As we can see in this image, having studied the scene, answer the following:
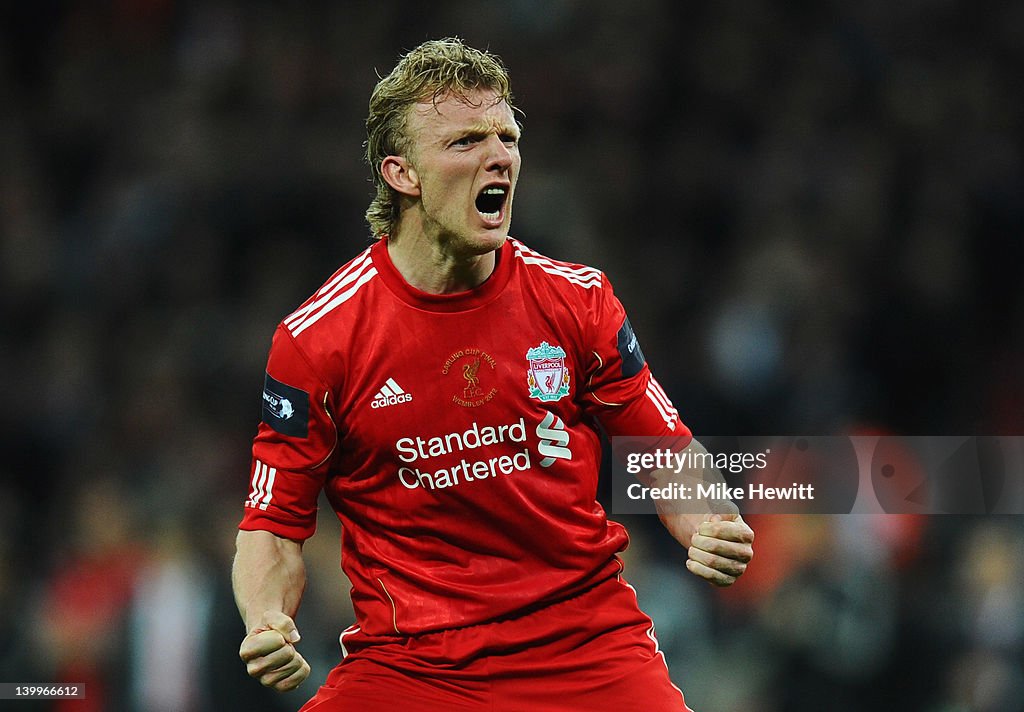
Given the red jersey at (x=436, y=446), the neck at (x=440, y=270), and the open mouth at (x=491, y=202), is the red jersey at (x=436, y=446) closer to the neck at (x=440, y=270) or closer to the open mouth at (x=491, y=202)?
the neck at (x=440, y=270)

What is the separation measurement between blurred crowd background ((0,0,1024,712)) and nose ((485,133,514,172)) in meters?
3.02

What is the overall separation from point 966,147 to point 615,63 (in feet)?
7.43

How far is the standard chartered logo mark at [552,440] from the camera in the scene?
3592mm

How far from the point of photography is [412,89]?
3.67 meters

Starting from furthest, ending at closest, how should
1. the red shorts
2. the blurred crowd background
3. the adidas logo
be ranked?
the blurred crowd background, the adidas logo, the red shorts

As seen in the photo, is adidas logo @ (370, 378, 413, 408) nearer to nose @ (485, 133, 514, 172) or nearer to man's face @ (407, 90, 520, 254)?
man's face @ (407, 90, 520, 254)

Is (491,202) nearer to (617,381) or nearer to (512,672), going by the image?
(617,381)

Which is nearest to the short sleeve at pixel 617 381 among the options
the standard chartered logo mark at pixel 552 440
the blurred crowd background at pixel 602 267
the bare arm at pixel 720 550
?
the standard chartered logo mark at pixel 552 440

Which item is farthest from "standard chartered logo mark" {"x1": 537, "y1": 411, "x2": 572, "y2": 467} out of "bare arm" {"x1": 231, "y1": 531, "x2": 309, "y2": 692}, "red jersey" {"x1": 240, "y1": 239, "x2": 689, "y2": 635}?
"bare arm" {"x1": 231, "y1": 531, "x2": 309, "y2": 692}

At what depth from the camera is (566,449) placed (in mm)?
3627

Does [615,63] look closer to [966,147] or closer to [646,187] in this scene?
[646,187]

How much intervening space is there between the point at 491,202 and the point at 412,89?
367 mm

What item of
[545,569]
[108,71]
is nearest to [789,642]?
[545,569]

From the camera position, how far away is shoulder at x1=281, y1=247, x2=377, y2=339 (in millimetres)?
3539
